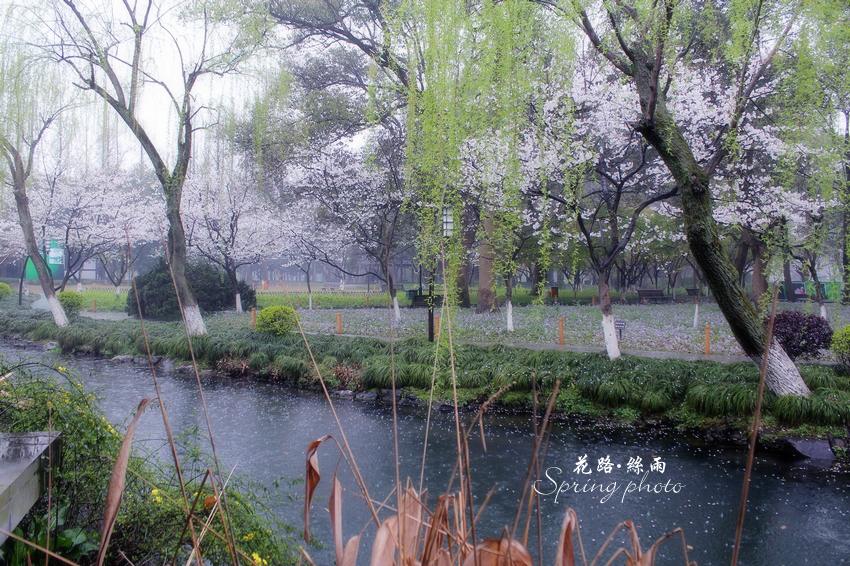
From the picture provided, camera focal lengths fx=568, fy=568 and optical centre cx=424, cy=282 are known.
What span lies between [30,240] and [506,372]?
7.86 m

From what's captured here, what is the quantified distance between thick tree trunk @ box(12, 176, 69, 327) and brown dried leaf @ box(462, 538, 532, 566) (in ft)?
32.3

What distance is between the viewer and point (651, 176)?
35.8 ft

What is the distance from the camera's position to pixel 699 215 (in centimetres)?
439

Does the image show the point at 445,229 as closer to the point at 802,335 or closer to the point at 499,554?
the point at 802,335

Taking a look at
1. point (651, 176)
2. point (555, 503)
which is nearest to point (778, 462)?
point (555, 503)

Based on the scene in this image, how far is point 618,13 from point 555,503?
3398 millimetres

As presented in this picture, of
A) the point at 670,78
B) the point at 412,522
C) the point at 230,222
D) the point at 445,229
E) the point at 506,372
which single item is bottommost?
the point at 506,372

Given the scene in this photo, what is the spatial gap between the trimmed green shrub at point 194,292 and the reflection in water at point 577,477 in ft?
24.8

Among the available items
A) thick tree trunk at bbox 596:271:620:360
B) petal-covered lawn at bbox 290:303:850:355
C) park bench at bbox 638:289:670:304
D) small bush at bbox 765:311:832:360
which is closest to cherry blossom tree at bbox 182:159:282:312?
petal-covered lawn at bbox 290:303:850:355

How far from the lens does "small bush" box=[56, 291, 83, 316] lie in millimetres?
11045

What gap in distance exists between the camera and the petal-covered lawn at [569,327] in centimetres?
905

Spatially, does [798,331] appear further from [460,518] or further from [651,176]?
[460,518]

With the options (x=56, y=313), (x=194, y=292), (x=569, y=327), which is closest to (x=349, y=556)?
(x=569, y=327)

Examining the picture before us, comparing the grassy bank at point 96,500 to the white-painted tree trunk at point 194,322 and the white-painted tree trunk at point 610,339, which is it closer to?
the white-painted tree trunk at point 610,339
